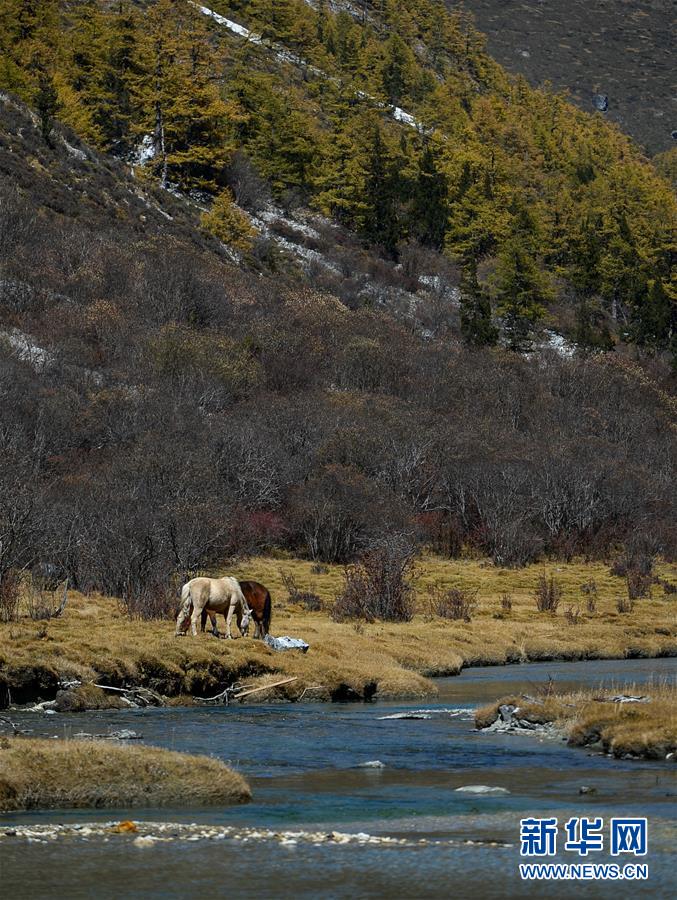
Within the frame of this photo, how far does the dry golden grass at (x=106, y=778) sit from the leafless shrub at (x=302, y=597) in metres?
29.6

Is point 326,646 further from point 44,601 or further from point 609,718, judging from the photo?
point 609,718

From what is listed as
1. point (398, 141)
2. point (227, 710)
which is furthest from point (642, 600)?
point (398, 141)

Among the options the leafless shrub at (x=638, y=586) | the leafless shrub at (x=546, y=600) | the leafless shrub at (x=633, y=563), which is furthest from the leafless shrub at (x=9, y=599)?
the leafless shrub at (x=633, y=563)

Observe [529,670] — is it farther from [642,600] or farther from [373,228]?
[373,228]

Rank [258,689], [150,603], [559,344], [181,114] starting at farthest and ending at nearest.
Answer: [181,114] → [559,344] → [150,603] → [258,689]

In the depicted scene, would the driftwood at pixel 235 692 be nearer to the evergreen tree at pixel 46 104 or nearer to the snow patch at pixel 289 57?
the evergreen tree at pixel 46 104

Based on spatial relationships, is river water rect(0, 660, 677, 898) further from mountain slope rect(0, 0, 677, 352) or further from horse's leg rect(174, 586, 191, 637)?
mountain slope rect(0, 0, 677, 352)

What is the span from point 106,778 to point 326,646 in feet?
54.0

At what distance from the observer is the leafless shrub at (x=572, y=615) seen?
157 feet

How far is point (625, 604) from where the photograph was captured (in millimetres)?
53156

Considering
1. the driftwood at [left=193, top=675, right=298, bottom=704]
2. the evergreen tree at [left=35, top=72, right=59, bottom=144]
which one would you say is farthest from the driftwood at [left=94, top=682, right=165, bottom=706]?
the evergreen tree at [left=35, top=72, right=59, bottom=144]

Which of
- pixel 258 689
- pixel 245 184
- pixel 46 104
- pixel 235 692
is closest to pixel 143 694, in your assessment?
pixel 235 692

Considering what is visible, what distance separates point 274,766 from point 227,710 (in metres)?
6.94

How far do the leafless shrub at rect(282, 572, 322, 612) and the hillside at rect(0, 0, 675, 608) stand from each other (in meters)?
3.51
